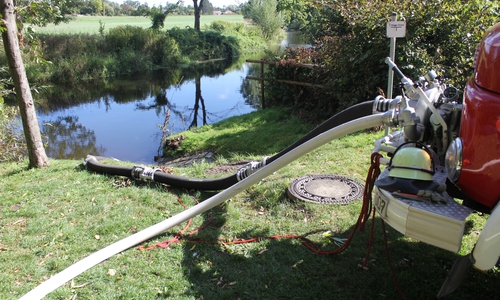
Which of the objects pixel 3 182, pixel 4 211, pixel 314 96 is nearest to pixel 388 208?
pixel 4 211

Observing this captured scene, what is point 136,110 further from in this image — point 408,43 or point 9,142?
point 408,43

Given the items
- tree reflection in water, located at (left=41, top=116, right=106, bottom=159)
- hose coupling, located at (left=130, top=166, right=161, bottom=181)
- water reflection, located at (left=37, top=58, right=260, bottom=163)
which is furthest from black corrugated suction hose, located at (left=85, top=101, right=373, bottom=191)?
tree reflection in water, located at (left=41, top=116, right=106, bottom=159)

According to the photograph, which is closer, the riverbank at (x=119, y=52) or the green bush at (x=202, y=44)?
the riverbank at (x=119, y=52)

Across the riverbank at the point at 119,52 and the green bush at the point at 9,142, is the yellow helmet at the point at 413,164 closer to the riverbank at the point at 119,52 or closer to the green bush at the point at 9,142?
the green bush at the point at 9,142

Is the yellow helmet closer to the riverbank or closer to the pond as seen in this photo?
the pond

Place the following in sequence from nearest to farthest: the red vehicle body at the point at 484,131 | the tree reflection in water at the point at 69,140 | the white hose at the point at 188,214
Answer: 1. the red vehicle body at the point at 484,131
2. the white hose at the point at 188,214
3. the tree reflection in water at the point at 69,140

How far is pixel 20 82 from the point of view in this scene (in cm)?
614

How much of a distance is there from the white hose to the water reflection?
7632 mm

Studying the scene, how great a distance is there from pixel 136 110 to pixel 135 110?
0.15 ft

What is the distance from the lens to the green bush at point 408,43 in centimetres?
736

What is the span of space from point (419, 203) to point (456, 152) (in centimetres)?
40

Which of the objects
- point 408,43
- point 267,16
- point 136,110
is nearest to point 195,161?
point 408,43

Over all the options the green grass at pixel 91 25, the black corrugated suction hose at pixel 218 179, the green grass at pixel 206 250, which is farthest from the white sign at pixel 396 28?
the green grass at pixel 91 25

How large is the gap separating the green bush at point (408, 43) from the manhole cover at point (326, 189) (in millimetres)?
3269
